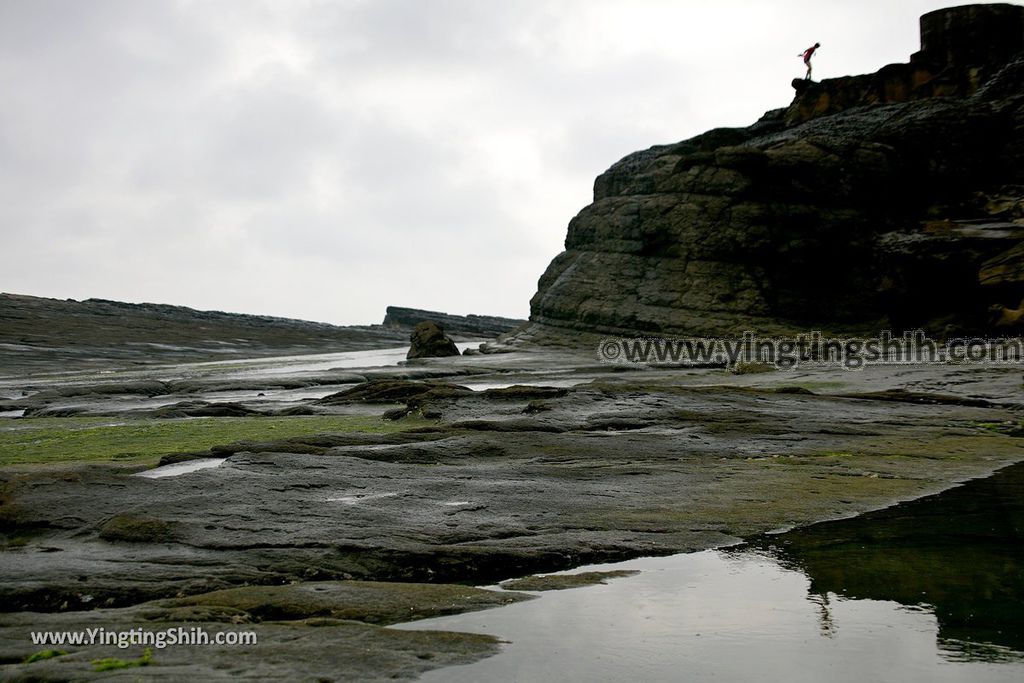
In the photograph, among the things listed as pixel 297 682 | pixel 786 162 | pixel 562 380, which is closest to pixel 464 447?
pixel 297 682

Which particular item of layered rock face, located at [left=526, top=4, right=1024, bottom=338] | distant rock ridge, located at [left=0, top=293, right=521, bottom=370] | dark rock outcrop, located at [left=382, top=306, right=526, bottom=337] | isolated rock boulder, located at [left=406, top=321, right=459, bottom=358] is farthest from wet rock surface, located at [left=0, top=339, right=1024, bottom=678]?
dark rock outcrop, located at [left=382, top=306, right=526, bottom=337]

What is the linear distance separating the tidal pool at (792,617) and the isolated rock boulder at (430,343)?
32.0 metres

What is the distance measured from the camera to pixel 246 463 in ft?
29.1

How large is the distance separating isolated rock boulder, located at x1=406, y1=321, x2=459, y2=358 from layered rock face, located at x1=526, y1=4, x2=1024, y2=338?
4072mm

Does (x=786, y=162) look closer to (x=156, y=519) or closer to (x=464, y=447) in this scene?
(x=464, y=447)

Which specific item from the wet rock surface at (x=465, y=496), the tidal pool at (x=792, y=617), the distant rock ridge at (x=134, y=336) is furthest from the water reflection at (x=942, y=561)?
the distant rock ridge at (x=134, y=336)

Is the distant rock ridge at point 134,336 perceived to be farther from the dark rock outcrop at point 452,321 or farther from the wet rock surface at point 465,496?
the wet rock surface at point 465,496

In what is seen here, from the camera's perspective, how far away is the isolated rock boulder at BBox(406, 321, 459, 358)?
38.5 meters

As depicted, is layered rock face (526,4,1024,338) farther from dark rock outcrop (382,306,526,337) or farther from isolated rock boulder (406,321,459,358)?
dark rock outcrop (382,306,526,337)

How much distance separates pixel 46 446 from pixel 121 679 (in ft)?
33.3

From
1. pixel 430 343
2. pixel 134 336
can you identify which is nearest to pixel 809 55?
pixel 430 343

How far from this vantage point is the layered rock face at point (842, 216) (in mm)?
34000
